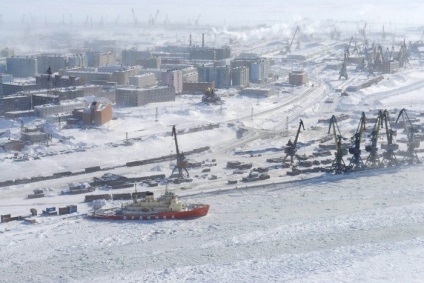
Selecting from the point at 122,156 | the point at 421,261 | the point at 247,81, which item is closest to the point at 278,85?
the point at 247,81

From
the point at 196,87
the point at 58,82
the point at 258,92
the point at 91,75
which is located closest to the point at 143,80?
the point at 196,87

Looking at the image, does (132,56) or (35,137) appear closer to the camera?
(35,137)

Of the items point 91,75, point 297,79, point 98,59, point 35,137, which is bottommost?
point 35,137

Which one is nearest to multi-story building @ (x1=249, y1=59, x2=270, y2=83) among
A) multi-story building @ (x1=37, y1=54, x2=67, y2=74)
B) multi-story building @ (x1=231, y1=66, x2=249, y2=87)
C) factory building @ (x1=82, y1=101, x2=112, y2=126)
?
multi-story building @ (x1=231, y1=66, x2=249, y2=87)

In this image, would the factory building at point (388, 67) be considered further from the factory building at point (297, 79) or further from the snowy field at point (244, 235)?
the snowy field at point (244, 235)

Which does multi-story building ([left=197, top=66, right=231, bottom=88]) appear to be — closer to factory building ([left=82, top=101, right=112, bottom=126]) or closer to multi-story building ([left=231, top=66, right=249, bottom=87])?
multi-story building ([left=231, top=66, right=249, bottom=87])

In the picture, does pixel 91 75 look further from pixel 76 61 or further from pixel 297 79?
pixel 297 79

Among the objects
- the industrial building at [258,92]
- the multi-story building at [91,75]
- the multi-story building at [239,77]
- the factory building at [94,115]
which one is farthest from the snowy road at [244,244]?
the multi-story building at [239,77]
